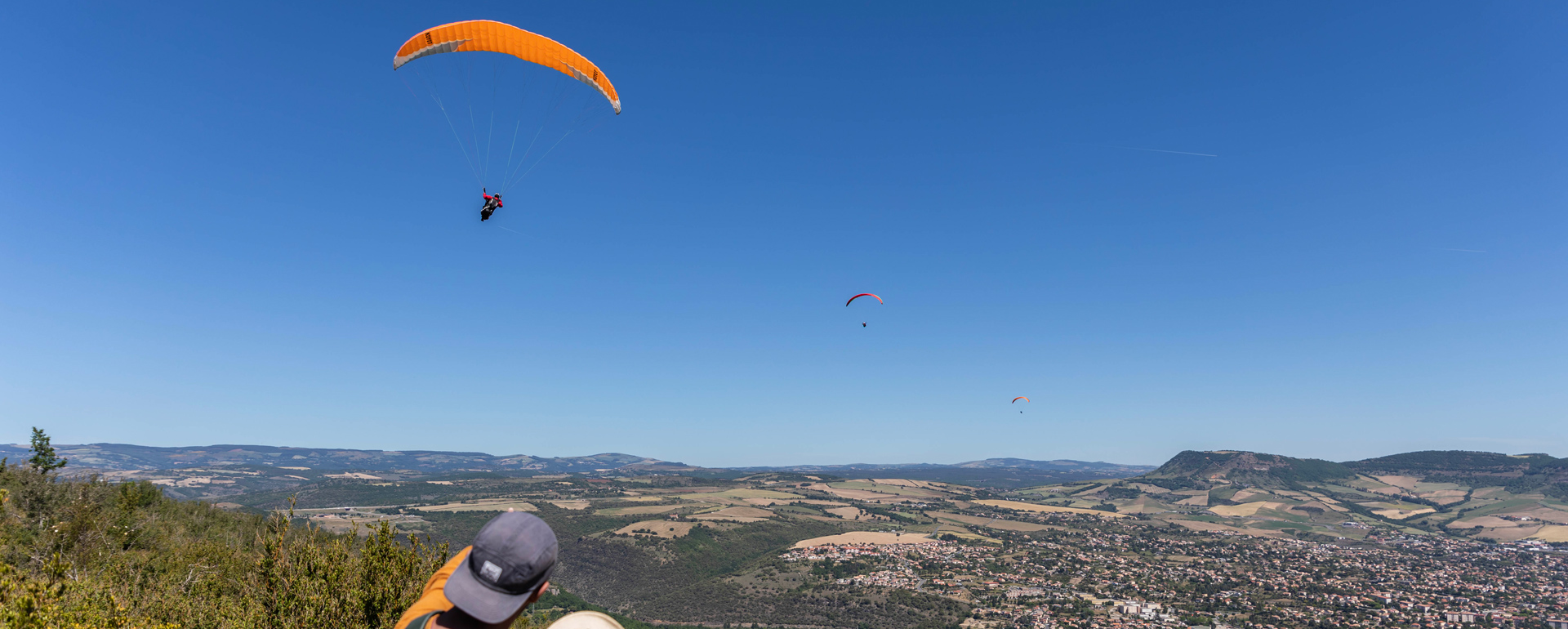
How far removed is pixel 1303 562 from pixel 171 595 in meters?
220

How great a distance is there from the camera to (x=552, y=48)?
945 inches

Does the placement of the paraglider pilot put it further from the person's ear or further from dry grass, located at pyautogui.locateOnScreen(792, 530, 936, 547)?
dry grass, located at pyautogui.locateOnScreen(792, 530, 936, 547)

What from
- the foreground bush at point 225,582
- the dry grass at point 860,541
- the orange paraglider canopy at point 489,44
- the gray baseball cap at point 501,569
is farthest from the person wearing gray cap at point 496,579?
the dry grass at point 860,541

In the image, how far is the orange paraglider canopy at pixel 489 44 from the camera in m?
22.8

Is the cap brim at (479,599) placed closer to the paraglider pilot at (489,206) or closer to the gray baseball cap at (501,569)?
the gray baseball cap at (501,569)

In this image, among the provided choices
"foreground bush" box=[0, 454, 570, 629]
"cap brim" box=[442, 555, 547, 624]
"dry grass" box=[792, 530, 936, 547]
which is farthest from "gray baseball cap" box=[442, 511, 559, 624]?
"dry grass" box=[792, 530, 936, 547]

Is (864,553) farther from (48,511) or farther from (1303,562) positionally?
(48,511)

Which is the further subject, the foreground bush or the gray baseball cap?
the foreground bush

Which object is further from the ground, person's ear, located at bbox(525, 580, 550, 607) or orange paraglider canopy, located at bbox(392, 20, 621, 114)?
orange paraglider canopy, located at bbox(392, 20, 621, 114)

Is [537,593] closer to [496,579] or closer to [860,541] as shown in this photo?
[496,579]

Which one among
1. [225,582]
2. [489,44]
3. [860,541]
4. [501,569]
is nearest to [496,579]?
[501,569]

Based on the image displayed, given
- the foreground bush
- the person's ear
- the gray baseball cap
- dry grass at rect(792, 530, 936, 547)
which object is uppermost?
the gray baseball cap

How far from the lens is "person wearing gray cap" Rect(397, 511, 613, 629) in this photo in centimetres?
244

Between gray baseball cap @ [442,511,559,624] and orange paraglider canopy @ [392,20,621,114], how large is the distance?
80.4ft
